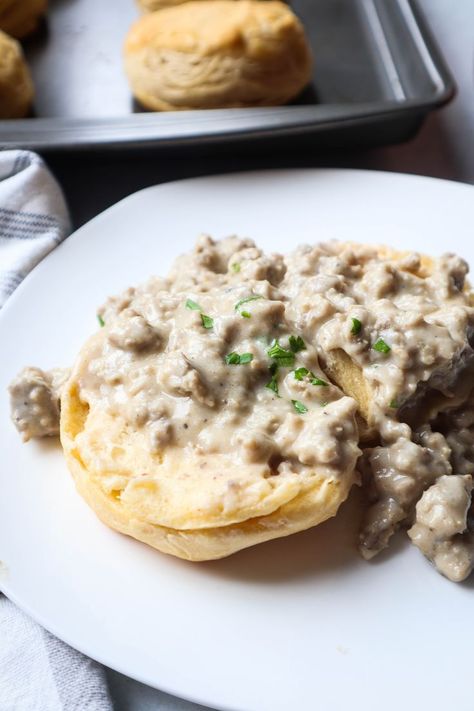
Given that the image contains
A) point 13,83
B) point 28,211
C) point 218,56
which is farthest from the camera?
point 13,83

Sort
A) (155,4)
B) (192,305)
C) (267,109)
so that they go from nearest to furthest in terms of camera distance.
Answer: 1. (192,305)
2. (267,109)
3. (155,4)

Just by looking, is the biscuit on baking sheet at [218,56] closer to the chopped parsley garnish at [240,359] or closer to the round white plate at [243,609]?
the round white plate at [243,609]

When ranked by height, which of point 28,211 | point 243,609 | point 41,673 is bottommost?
point 41,673

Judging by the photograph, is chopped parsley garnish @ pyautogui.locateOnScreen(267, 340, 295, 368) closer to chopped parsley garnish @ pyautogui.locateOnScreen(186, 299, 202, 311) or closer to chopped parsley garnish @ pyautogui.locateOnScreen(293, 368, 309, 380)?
chopped parsley garnish @ pyautogui.locateOnScreen(293, 368, 309, 380)

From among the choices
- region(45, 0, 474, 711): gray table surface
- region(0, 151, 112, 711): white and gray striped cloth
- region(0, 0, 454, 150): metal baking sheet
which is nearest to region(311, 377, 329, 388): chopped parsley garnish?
region(0, 151, 112, 711): white and gray striped cloth

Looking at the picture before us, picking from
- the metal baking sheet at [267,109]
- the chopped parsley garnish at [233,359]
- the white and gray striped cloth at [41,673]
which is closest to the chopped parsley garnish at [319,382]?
the chopped parsley garnish at [233,359]

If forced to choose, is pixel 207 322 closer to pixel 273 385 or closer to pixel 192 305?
pixel 192 305

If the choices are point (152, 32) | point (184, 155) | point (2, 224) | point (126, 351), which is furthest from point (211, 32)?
point (126, 351)

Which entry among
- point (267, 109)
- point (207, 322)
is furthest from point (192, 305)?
point (267, 109)
